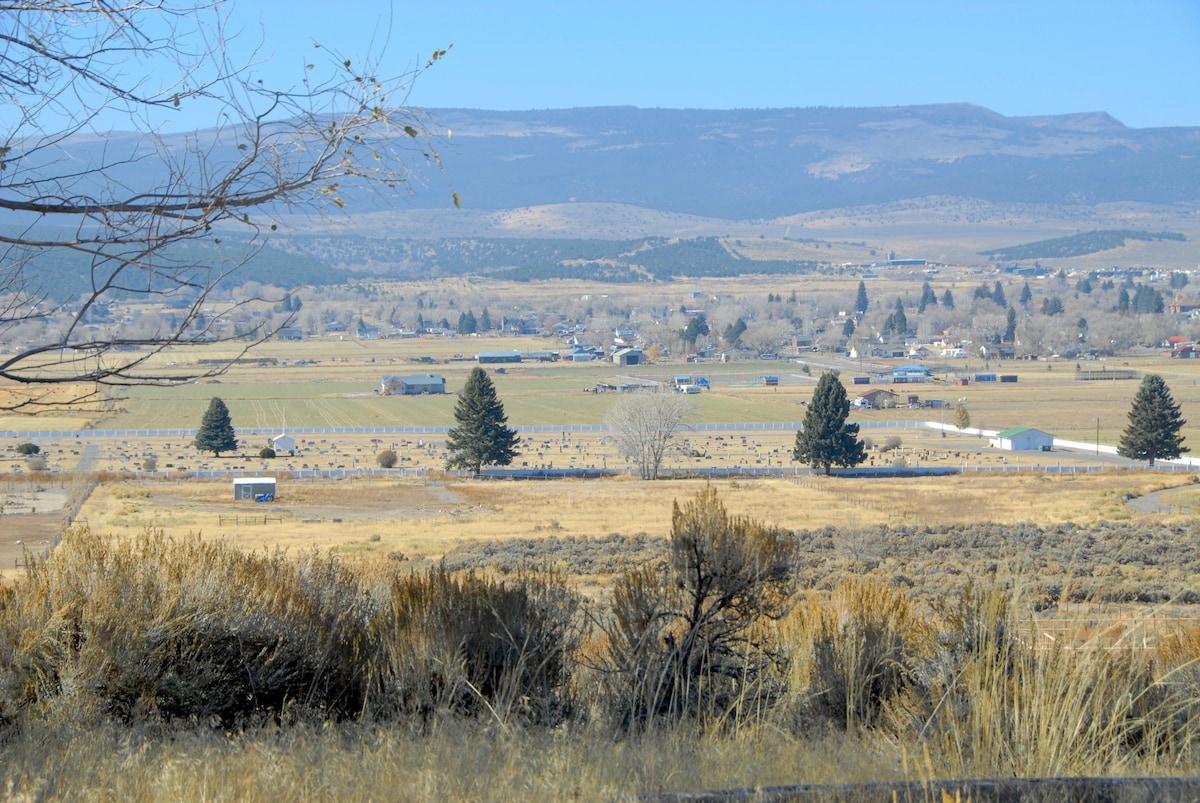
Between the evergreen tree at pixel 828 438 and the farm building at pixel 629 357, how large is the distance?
228 feet

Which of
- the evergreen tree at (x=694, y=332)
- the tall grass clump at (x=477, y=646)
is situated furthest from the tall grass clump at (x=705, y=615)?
the evergreen tree at (x=694, y=332)

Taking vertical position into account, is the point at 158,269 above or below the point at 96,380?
above

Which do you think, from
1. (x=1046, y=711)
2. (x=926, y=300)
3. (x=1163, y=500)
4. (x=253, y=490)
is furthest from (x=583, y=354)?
(x=1046, y=711)

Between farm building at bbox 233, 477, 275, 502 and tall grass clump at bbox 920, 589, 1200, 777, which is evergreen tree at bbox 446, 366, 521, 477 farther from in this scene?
tall grass clump at bbox 920, 589, 1200, 777

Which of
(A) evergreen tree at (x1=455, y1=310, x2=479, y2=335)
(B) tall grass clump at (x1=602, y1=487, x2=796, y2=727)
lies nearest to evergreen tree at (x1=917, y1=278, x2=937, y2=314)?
(A) evergreen tree at (x1=455, y1=310, x2=479, y2=335)

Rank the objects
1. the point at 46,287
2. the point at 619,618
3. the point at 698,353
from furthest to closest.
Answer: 1. the point at 698,353
2. the point at 619,618
3. the point at 46,287

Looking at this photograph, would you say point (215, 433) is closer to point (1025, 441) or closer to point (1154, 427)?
point (1025, 441)

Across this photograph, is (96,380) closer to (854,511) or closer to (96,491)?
(854,511)

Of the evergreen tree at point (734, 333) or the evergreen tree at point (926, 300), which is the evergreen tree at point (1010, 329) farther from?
the evergreen tree at point (926, 300)

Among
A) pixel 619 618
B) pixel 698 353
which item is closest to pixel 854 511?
pixel 619 618

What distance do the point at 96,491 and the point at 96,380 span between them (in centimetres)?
3911

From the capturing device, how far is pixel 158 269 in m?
5.03

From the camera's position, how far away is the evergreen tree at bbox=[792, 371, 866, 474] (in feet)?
180

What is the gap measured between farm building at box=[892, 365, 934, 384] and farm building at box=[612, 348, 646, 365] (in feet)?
99.2
